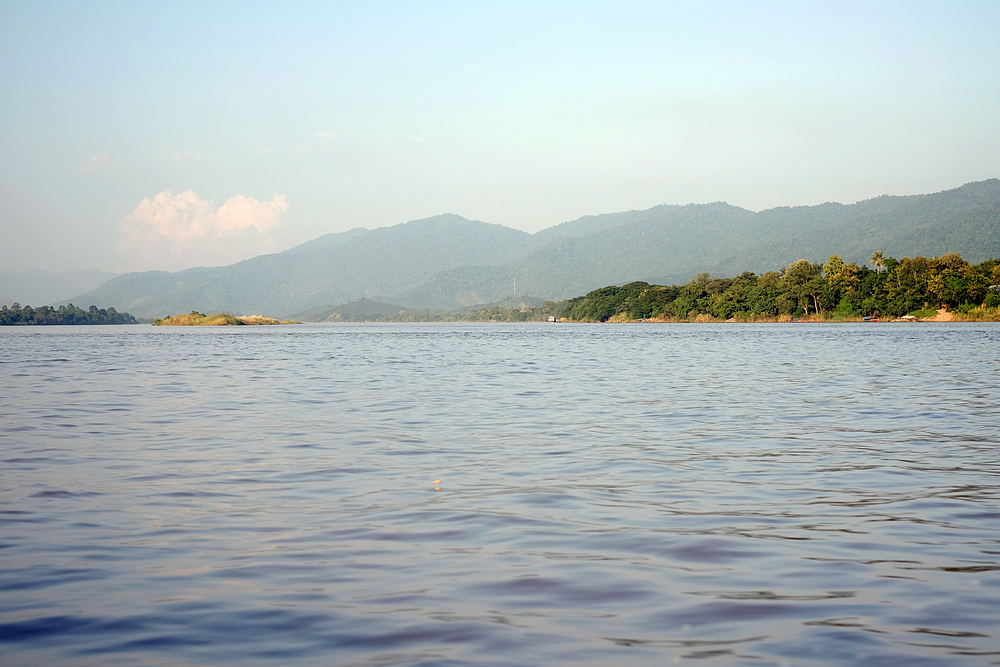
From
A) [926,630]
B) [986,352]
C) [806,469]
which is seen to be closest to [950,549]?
[926,630]

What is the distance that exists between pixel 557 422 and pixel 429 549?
34.8 feet

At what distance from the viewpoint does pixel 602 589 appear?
7141mm

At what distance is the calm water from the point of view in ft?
19.8

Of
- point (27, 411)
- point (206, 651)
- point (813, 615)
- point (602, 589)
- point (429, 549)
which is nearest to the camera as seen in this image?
point (206, 651)

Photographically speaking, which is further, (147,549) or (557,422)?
(557,422)

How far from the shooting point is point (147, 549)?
339 inches

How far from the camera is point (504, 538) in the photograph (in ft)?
29.3

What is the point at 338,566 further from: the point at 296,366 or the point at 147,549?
the point at 296,366

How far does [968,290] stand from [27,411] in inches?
7839

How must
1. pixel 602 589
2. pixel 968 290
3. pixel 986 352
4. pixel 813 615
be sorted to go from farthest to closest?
pixel 968 290 < pixel 986 352 < pixel 602 589 < pixel 813 615

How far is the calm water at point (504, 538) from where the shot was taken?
6027 mm

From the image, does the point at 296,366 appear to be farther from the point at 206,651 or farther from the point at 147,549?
the point at 206,651

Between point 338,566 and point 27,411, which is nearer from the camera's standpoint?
point 338,566

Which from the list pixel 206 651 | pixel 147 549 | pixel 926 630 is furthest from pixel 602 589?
pixel 147 549
